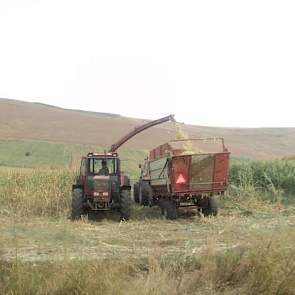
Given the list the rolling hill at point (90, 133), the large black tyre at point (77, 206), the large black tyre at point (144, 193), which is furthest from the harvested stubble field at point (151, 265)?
the rolling hill at point (90, 133)

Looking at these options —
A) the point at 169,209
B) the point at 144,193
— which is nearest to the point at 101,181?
the point at 169,209

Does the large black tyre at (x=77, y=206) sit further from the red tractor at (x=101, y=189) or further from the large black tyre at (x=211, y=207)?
the large black tyre at (x=211, y=207)

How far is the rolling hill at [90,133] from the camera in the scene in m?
56.2

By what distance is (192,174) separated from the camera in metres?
16.6

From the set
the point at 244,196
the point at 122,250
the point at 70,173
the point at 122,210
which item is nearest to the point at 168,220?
the point at 122,210

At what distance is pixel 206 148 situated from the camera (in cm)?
1700

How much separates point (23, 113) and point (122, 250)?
62397 mm

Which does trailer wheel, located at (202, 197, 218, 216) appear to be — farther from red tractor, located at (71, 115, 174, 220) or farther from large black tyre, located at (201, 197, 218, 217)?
red tractor, located at (71, 115, 174, 220)

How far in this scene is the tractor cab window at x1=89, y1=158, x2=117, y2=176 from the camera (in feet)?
58.1

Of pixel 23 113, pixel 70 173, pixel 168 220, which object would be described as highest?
pixel 23 113

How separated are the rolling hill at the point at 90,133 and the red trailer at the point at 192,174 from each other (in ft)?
110

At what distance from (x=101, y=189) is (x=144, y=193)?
9.12ft

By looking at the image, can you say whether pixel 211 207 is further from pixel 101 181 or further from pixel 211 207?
pixel 101 181

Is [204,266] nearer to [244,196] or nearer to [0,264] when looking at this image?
[0,264]
